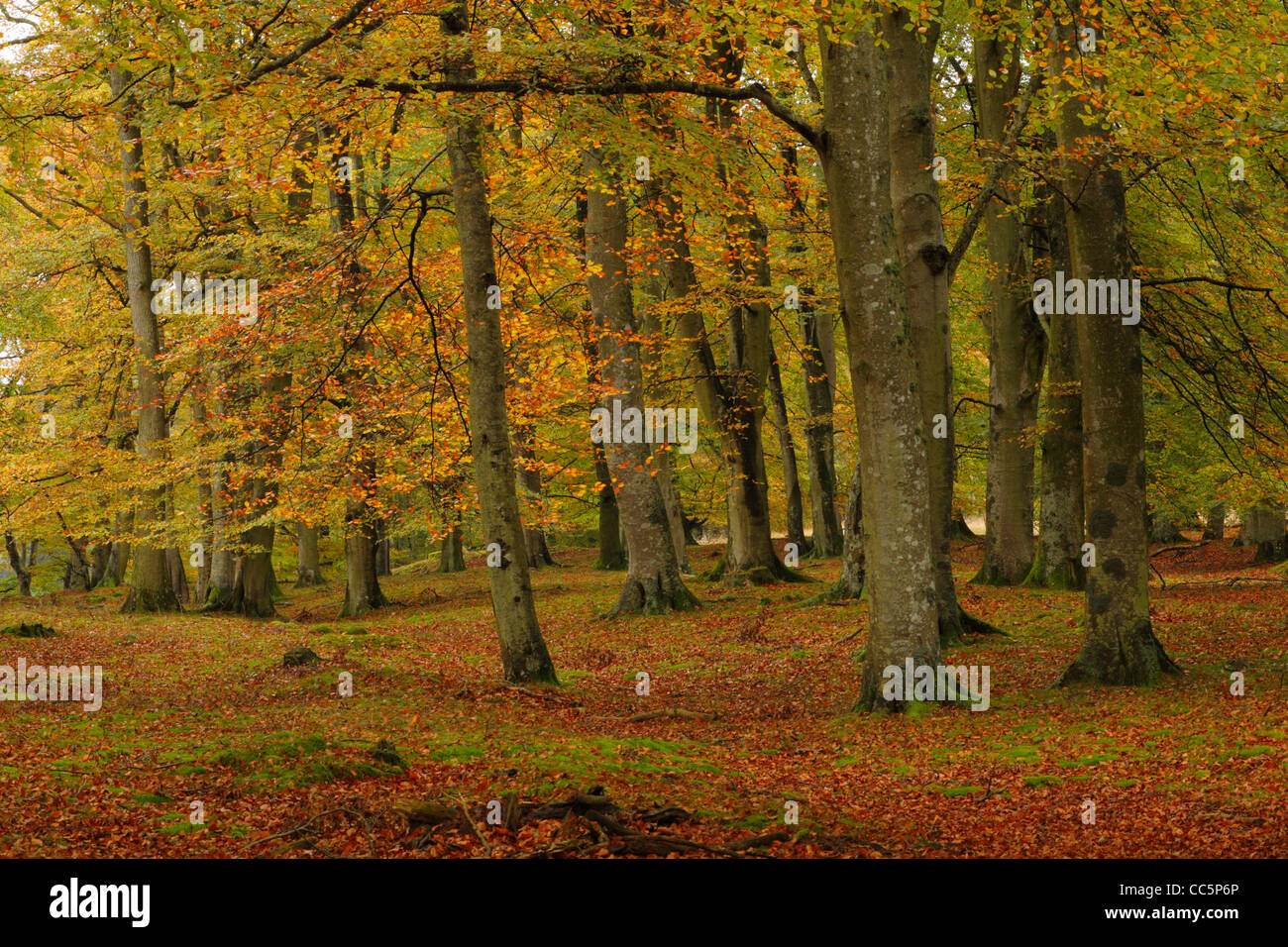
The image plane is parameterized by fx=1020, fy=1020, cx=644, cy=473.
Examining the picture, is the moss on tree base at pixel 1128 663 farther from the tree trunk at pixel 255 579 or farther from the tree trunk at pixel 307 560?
the tree trunk at pixel 307 560

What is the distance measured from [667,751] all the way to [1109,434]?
195 inches

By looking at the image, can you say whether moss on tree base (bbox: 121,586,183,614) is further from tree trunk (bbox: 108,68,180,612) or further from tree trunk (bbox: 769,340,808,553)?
tree trunk (bbox: 769,340,808,553)

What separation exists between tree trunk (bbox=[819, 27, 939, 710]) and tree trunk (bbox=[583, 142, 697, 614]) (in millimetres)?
8074

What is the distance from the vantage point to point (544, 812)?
19.3ft

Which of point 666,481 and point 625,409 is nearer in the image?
point 625,409

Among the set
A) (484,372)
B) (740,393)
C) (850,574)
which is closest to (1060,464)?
(850,574)

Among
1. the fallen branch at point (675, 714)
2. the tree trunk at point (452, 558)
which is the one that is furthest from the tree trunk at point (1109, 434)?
the tree trunk at point (452, 558)

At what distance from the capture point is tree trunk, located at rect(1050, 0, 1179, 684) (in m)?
9.35

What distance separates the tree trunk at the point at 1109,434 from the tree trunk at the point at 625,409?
27.7 feet

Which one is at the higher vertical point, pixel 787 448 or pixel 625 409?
pixel 625 409

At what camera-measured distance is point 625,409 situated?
17266 mm

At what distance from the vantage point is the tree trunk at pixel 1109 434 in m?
9.35

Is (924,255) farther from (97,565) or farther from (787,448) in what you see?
(97,565)

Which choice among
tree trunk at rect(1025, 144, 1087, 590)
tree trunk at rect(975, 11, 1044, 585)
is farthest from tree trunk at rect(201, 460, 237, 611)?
tree trunk at rect(1025, 144, 1087, 590)
